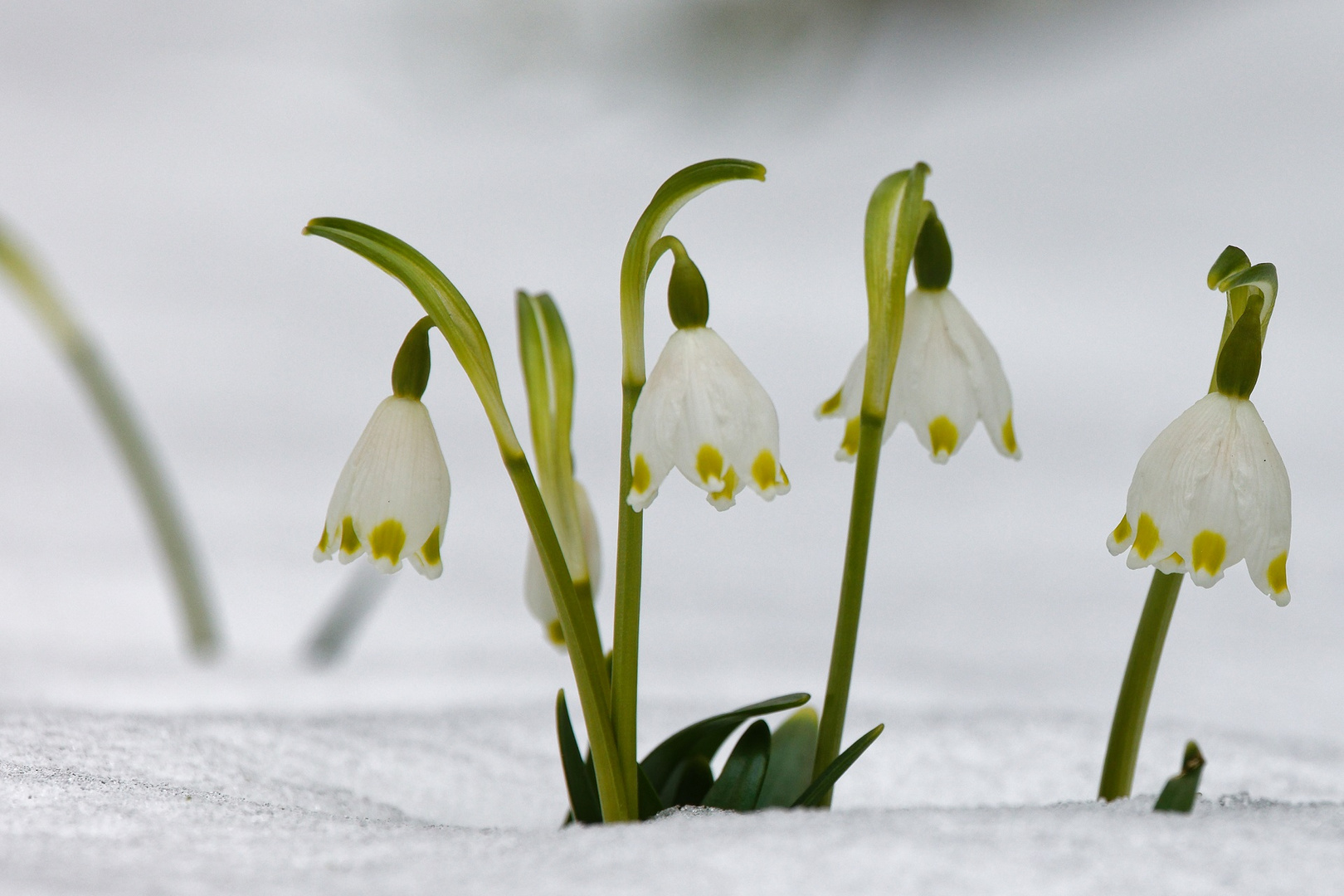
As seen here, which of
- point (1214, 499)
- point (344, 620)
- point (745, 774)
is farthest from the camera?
point (344, 620)

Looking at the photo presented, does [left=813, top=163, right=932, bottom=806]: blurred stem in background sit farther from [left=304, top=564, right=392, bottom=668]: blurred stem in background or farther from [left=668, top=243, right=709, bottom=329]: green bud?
[left=304, top=564, right=392, bottom=668]: blurred stem in background

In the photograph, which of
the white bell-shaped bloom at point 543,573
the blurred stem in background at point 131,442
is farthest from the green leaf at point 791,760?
the blurred stem in background at point 131,442

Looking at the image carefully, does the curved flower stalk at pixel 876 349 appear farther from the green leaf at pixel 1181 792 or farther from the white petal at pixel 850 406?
the green leaf at pixel 1181 792

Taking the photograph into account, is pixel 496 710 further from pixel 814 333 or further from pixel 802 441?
pixel 814 333

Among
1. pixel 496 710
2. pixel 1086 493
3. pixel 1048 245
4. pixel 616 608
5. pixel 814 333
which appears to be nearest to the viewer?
pixel 616 608

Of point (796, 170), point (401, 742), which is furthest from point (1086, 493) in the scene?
point (401, 742)

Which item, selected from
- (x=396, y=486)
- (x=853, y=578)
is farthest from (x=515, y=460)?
(x=853, y=578)

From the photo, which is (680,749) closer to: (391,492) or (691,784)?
(691,784)
